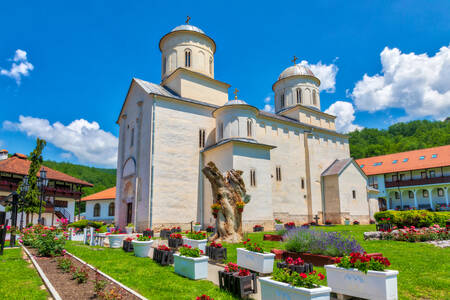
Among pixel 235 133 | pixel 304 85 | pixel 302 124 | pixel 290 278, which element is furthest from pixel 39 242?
pixel 304 85

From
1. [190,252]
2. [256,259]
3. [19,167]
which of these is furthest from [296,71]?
[19,167]

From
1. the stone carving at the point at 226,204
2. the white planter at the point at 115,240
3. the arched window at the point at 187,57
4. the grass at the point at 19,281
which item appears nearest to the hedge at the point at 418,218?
the stone carving at the point at 226,204

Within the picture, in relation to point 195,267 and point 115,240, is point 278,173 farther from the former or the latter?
point 195,267

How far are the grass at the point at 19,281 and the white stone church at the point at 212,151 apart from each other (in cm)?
1034

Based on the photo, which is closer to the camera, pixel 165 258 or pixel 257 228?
pixel 165 258

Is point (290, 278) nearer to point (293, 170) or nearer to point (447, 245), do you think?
point (447, 245)

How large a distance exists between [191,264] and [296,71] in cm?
2973

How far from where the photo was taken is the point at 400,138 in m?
61.9

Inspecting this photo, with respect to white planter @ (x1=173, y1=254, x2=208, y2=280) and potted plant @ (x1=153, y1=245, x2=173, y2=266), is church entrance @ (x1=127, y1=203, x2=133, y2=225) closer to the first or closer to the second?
potted plant @ (x1=153, y1=245, x2=173, y2=266)

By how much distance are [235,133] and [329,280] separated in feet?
55.4

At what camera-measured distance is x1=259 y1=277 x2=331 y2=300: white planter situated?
4.05 meters

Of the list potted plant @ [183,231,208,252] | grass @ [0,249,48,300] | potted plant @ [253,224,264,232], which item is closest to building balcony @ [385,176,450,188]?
potted plant @ [253,224,264,232]

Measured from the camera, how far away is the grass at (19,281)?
231 inches

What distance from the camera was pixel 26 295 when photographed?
579 centimetres
